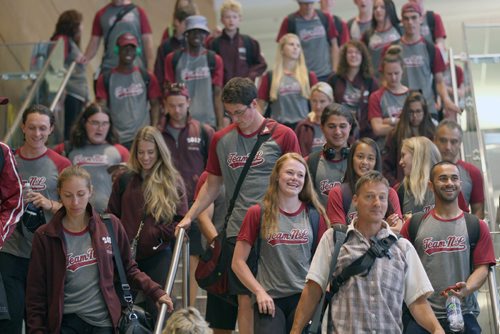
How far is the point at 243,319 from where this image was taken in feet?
29.9

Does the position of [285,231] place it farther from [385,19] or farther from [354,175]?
[385,19]

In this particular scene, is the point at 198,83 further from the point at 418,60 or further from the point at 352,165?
the point at 352,165

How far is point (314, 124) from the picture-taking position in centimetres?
1245

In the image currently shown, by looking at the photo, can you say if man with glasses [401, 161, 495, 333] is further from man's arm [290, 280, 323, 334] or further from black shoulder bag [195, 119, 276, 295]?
black shoulder bag [195, 119, 276, 295]

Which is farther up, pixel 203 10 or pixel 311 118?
pixel 203 10

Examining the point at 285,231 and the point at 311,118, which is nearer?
the point at 285,231

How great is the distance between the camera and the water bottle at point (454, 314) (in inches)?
342

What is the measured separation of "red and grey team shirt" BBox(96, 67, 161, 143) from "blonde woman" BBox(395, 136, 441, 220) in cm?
393

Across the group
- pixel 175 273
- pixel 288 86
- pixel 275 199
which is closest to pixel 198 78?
pixel 288 86

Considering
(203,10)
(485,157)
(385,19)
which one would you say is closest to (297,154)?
(485,157)

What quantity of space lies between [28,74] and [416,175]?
5560 mm

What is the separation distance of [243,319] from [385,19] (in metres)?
6.90

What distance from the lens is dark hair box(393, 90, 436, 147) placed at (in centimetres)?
1208

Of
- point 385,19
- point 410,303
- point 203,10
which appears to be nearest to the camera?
point 410,303
